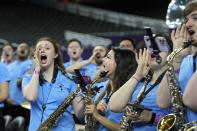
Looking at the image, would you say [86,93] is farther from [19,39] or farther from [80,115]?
[19,39]

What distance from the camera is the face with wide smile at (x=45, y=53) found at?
3.77m

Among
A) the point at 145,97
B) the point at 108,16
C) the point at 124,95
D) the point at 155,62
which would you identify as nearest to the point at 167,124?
the point at 124,95

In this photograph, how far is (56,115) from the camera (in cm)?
350

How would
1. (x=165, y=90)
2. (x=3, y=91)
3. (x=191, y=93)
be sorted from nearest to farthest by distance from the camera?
(x=191, y=93)
(x=165, y=90)
(x=3, y=91)

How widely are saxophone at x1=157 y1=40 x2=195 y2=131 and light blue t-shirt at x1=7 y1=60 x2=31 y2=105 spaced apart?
16.7 ft

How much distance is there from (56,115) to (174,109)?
1400 millimetres

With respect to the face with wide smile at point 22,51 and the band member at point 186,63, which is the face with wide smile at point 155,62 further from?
the face with wide smile at point 22,51

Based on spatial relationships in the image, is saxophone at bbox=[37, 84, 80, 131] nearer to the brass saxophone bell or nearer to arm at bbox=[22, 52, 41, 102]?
arm at bbox=[22, 52, 41, 102]

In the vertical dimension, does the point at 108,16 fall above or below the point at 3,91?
above

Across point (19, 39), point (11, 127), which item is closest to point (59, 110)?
point (11, 127)

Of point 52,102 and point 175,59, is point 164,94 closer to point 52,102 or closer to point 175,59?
point 175,59

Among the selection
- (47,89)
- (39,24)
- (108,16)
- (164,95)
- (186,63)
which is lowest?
(47,89)

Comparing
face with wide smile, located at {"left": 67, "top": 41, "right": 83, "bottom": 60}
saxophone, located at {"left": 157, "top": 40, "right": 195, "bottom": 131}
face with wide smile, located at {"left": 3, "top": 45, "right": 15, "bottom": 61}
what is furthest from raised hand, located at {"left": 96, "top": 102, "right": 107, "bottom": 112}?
face with wide smile, located at {"left": 3, "top": 45, "right": 15, "bottom": 61}

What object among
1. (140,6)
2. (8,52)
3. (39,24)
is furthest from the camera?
(140,6)
